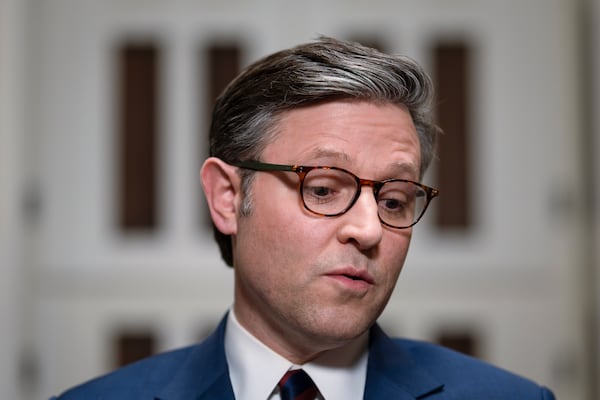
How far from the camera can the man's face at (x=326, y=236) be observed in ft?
3.73

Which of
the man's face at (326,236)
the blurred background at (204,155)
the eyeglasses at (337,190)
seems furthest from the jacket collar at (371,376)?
the blurred background at (204,155)

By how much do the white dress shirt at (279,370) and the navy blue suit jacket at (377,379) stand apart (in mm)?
17

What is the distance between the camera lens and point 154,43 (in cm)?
270

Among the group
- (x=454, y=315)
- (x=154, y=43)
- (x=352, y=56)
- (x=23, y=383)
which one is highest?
(x=154, y=43)

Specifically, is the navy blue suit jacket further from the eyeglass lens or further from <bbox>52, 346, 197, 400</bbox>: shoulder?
the eyeglass lens

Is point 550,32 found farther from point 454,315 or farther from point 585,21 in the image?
point 454,315

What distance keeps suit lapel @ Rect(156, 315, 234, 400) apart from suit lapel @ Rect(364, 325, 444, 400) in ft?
0.74

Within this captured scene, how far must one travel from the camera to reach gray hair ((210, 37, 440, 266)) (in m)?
1.18

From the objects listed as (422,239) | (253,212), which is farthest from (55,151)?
(253,212)

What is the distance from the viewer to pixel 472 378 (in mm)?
1322

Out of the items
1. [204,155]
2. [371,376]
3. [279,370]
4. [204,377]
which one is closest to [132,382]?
[204,377]

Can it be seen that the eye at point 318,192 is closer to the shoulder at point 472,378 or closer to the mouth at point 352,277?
the mouth at point 352,277

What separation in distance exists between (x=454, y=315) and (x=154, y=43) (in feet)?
4.41

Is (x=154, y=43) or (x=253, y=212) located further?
(x=154, y=43)
